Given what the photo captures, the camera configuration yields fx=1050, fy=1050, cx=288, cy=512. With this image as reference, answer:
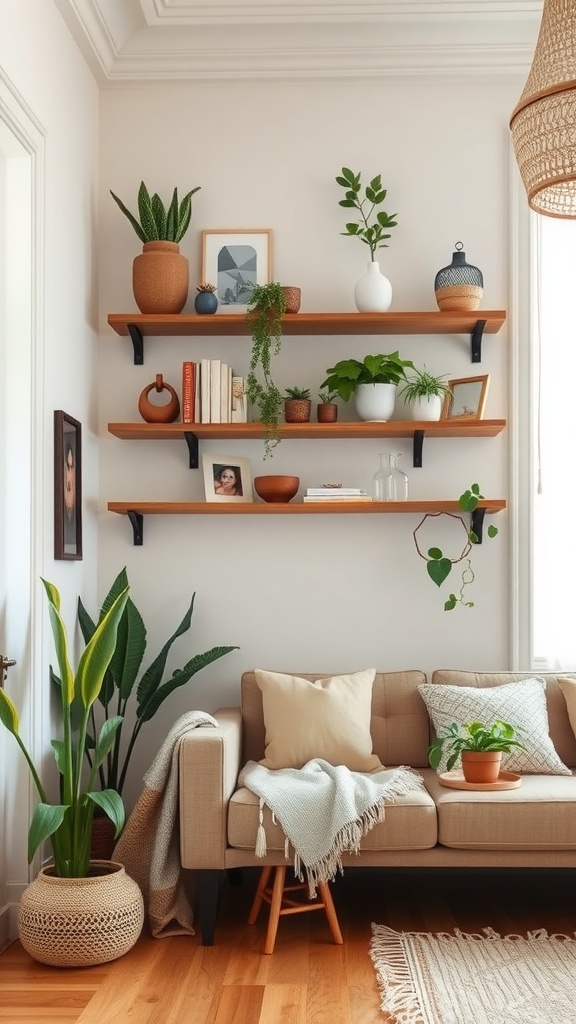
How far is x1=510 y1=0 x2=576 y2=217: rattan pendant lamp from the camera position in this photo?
2.14 meters

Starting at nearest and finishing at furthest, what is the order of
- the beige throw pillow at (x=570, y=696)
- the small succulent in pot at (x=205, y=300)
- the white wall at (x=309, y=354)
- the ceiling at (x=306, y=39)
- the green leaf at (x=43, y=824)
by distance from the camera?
the green leaf at (x=43, y=824), the beige throw pillow at (x=570, y=696), the ceiling at (x=306, y=39), the small succulent in pot at (x=205, y=300), the white wall at (x=309, y=354)

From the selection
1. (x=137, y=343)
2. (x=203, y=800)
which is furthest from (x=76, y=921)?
(x=137, y=343)

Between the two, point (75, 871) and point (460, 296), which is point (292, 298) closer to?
point (460, 296)

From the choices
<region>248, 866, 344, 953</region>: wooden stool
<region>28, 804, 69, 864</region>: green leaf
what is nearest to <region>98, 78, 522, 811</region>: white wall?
<region>248, 866, 344, 953</region>: wooden stool

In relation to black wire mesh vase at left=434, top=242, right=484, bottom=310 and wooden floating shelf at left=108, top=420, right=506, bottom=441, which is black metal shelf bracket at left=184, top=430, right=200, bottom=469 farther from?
black wire mesh vase at left=434, top=242, right=484, bottom=310

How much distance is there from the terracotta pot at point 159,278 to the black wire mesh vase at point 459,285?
958mm

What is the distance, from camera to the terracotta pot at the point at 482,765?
10.6ft

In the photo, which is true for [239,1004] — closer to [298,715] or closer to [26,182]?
[298,715]

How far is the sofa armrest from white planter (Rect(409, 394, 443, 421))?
1.45 m

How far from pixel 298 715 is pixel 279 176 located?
6.83 ft

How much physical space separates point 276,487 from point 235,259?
36.4 inches

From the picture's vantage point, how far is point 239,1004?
270cm

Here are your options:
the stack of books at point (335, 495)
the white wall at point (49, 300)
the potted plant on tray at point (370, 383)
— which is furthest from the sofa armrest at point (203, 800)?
the potted plant on tray at point (370, 383)

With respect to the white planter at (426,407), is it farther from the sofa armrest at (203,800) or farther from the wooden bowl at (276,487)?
the sofa armrest at (203,800)
